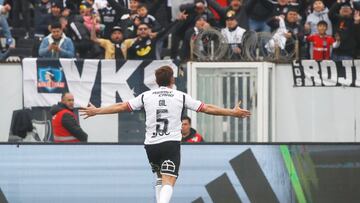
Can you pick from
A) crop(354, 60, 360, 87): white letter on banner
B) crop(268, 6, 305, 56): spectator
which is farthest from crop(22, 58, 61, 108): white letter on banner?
crop(354, 60, 360, 87): white letter on banner

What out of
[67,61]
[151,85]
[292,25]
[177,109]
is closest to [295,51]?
[292,25]

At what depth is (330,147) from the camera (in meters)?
16.0

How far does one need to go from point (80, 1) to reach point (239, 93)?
158 inches

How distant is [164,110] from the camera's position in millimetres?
13781

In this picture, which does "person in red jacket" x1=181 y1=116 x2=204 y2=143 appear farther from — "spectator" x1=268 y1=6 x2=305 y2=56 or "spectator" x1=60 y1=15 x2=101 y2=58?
"spectator" x1=60 y1=15 x2=101 y2=58

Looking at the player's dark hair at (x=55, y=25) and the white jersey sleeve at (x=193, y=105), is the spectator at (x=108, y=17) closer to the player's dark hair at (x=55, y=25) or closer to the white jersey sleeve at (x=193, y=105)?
the player's dark hair at (x=55, y=25)

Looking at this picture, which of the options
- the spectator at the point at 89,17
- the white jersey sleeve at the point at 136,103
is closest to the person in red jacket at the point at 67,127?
the spectator at the point at 89,17

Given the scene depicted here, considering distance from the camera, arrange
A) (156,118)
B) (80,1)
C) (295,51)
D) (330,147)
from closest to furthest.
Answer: (156,118), (330,147), (295,51), (80,1)

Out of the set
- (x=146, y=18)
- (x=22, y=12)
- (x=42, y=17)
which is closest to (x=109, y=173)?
(x=146, y=18)

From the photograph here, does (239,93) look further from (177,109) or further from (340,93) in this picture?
(177,109)

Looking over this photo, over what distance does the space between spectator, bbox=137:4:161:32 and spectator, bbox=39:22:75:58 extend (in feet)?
4.63

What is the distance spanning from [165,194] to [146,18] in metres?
8.71

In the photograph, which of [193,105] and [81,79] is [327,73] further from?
[193,105]

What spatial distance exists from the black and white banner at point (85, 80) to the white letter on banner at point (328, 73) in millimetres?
3059
